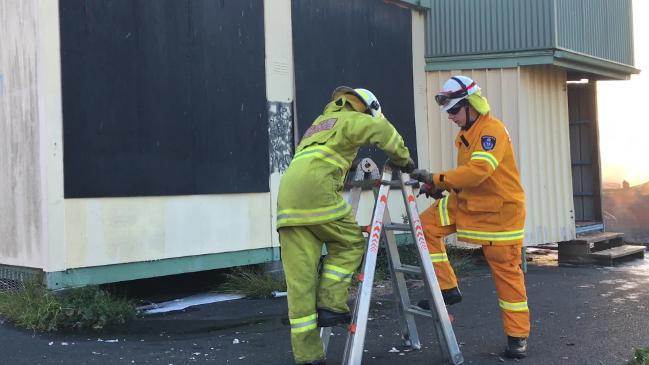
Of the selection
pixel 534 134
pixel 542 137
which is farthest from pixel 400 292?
pixel 542 137

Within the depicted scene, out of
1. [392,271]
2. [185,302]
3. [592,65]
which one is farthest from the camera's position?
[592,65]

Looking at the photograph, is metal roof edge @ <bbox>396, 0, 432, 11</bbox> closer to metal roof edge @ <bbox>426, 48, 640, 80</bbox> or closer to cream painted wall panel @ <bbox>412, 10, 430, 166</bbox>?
cream painted wall panel @ <bbox>412, 10, 430, 166</bbox>

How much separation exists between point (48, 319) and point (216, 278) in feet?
7.55

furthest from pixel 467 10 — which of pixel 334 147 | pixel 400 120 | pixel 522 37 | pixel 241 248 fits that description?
pixel 334 147

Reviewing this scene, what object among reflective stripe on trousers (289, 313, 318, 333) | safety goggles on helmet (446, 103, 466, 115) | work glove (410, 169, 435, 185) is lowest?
reflective stripe on trousers (289, 313, 318, 333)

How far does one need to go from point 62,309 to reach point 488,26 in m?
6.12

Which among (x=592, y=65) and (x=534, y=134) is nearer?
(x=534, y=134)

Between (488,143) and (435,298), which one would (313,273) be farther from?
(488,143)

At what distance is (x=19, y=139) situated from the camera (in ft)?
18.5

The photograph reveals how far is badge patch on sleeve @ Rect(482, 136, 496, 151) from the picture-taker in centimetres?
420

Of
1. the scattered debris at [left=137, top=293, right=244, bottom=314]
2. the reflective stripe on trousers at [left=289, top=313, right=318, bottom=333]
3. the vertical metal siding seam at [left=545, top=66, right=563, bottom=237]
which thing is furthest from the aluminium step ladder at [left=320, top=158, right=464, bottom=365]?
the vertical metal siding seam at [left=545, top=66, right=563, bottom=237]

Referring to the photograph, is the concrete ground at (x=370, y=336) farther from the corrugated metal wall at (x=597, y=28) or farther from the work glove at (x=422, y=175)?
the corrugated metal wall at (x=597, y=28)

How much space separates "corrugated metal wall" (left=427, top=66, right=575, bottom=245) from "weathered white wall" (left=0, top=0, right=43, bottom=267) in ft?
17.0

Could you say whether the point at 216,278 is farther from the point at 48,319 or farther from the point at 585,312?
the point at 585,312
